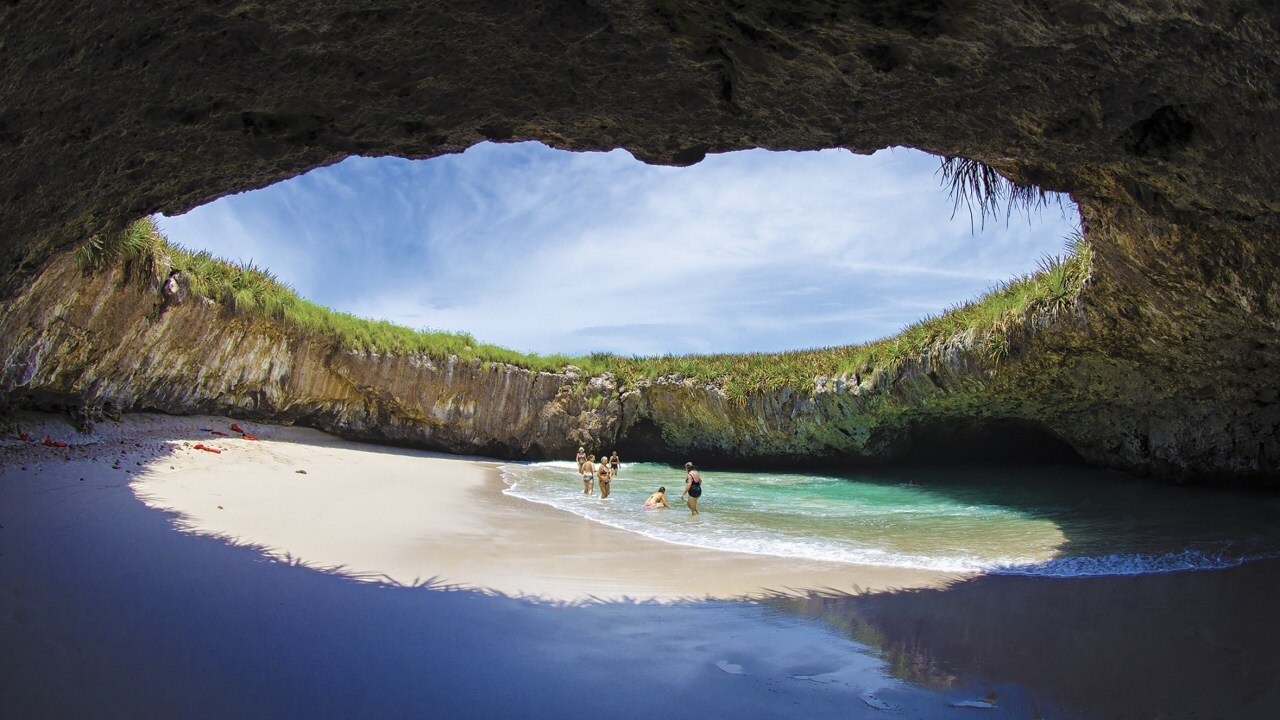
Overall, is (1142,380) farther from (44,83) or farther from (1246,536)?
(44,83)

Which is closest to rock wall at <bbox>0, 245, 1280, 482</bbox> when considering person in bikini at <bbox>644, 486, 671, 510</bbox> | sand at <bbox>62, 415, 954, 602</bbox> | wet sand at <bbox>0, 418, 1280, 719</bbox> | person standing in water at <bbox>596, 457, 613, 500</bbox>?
sand at <bbox>62, 415, 954, 602</bbox>

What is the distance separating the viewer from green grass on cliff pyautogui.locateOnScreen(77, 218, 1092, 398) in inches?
382

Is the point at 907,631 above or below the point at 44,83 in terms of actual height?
below

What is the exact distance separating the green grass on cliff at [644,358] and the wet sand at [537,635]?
4521 mm

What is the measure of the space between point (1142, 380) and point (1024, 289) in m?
2.08

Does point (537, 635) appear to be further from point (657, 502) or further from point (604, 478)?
point (604, 478)

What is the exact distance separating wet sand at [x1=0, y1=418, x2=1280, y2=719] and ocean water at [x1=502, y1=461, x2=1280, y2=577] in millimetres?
776

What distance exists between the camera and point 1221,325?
6387mm

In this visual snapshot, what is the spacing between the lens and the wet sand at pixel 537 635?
3.22 meters

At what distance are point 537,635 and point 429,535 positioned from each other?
3.32m

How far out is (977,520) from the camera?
9078 mm

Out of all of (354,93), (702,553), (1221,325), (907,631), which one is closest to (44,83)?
(354,93)

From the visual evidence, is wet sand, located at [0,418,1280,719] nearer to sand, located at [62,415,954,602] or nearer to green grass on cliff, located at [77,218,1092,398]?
sand, located at [62,415,954,602]

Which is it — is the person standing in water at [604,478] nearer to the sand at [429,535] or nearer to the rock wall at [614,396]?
the sand at [429,535]
